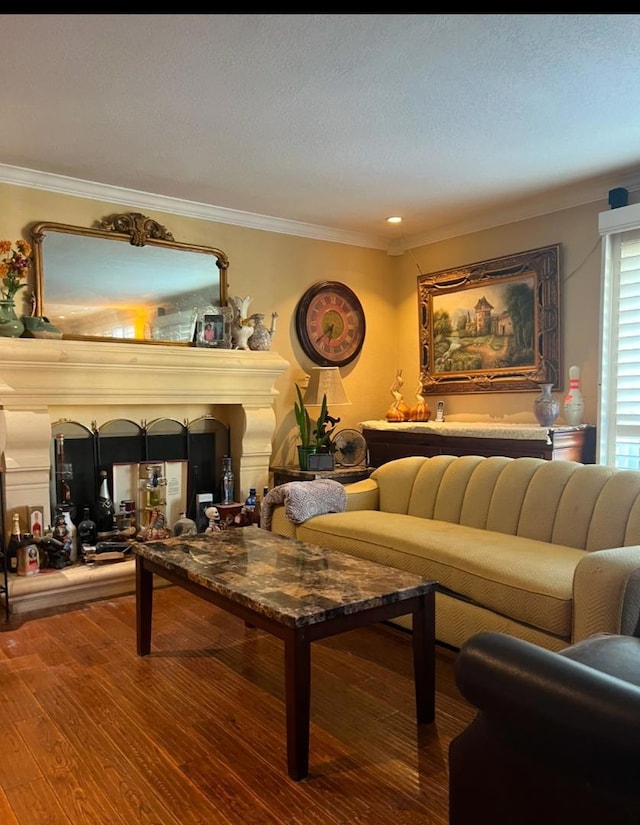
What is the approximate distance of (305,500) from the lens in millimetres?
3371

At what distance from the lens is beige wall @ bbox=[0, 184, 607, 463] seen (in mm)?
3906

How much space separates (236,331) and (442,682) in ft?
8.76

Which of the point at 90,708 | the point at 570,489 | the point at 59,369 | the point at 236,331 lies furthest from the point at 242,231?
the point at 90,708

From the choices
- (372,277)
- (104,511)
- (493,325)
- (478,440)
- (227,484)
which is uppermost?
(372,277)

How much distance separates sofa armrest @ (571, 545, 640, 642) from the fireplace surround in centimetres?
248

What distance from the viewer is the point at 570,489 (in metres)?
2.79

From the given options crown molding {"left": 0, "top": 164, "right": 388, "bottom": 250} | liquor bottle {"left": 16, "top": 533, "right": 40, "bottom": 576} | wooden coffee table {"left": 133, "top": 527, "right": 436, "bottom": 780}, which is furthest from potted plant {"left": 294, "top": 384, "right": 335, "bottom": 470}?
liquor bottle {"left": 16, "top": 533, "right": 40, "bottom": 576}

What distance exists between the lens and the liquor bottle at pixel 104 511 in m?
3.83

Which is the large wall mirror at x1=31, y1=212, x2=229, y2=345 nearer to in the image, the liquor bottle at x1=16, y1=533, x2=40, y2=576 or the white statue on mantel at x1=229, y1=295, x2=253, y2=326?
the white statue on mantel at x1=229, y1=295, x2=253, y2=326

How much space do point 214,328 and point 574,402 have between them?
235 centimetres

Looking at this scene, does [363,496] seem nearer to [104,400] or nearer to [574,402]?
[574,402]

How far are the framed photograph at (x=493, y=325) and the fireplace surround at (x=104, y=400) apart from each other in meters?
1.34

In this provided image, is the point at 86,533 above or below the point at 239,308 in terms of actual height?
below

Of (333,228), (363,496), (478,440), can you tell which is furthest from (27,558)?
(333,228)
